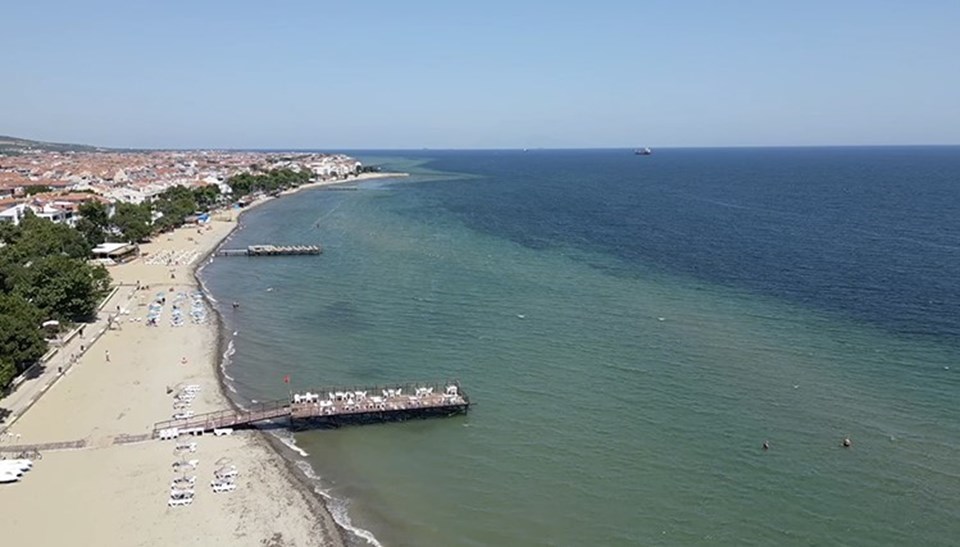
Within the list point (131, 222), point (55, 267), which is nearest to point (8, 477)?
point (55, 267)

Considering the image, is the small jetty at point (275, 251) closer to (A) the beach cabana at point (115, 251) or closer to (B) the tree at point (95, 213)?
(A) the beach cabana at point (115, 251)

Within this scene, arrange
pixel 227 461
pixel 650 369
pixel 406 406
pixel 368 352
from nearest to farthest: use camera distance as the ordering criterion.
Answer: pixel 227 461
pixel 406 406
pixel 650 369
pixel 368 352

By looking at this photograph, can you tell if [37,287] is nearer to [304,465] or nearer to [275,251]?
[304,465]

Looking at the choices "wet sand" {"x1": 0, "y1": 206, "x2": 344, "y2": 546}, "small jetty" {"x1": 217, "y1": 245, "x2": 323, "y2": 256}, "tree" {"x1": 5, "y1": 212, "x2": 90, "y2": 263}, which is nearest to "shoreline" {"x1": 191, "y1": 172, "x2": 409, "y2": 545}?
"wet sand" {"x1": 0, "y1": 206, "x2": 344, "y2": 546}

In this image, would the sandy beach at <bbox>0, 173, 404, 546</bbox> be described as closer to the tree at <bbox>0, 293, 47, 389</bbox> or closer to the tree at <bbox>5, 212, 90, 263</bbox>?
the tree at <bbox>0, 293, 47, 389</bbox>

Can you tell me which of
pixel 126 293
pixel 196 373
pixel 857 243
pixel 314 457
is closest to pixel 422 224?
pixel 126 293

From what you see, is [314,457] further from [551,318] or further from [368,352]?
[551,318]
